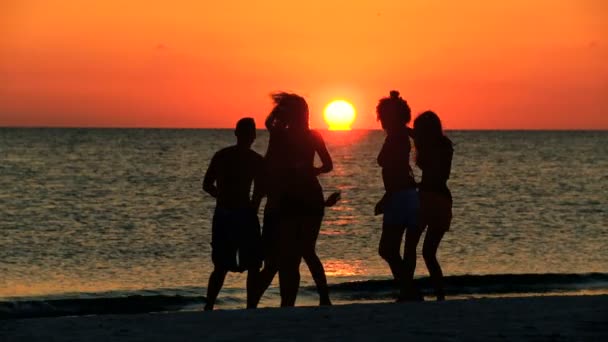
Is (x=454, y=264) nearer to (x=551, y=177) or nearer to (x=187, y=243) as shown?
(x=187, y=243)

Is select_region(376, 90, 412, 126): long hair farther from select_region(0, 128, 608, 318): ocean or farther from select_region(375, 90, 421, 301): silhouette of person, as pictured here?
select_region(0, 128, 608, 318): ocean

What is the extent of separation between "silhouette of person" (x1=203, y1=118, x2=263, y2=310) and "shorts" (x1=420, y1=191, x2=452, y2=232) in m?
1.49

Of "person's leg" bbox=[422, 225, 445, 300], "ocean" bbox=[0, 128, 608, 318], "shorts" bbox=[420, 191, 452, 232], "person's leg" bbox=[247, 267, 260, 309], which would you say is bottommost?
"ocean" bbox=[0, 128, 608, 318]

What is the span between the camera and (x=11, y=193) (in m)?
42.1

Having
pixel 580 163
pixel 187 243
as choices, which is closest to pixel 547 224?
pixel 187 243

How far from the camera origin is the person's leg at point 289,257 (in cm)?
934

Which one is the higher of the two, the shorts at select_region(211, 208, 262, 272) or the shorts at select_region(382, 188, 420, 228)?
the shorts at select_region(382, 188, 420, 228)

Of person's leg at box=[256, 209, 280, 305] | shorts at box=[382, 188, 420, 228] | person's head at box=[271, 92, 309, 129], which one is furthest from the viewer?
shorts at box=[382, 188, 420, 228]

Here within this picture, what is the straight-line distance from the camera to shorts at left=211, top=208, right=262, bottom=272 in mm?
9812

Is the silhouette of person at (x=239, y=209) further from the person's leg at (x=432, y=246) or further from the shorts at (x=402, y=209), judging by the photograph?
the person's leg at (x=432, y=246)

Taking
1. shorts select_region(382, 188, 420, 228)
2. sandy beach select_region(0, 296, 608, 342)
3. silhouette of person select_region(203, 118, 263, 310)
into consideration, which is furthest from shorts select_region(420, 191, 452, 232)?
silhouette of person select_region(203, 118, 263, 310)

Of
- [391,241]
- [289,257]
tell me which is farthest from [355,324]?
[391,241]

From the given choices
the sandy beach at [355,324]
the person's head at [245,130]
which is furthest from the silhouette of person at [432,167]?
the person's head at [245,130]

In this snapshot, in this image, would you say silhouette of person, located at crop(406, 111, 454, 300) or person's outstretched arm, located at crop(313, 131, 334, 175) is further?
silhouette of person, located at crop(406, 111, 454, 300)
